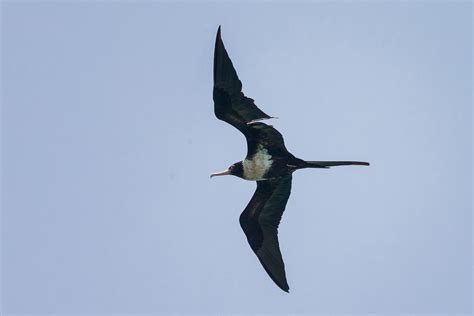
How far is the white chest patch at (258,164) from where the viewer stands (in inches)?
408

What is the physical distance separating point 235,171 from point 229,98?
3.80 feet

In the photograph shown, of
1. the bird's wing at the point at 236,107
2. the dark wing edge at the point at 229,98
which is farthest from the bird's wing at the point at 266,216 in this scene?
the dark wing edge at the point at 229,98

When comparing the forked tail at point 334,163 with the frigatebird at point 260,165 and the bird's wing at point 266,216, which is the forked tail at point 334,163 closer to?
the frigatebird at point 260,165

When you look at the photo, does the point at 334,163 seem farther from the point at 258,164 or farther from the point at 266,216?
the point at 266,216

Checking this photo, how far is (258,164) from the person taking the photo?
34.3 ft

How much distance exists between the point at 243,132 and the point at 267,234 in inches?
58.6

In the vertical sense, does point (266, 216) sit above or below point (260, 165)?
below

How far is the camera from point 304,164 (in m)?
10.1

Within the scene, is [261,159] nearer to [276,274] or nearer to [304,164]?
[304,164]

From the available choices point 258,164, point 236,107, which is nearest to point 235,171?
point 258,164

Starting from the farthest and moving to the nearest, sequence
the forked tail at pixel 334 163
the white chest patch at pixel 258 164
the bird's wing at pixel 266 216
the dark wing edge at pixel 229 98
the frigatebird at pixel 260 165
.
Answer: the bird's wing at pixel 266 216, the white chest patch at pixel 258 164, the forked tail at pixel 334 163, the frigatebird at pixel 260 165, the dark wing edge at pixel 229 98

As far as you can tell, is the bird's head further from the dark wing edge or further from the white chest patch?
the dark wing edge

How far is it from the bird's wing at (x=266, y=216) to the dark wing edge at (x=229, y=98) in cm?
111

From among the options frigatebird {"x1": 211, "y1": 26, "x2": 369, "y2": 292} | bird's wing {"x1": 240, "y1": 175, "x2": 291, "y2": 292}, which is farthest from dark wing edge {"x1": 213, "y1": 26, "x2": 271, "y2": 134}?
bird's wing {"x1": 240, "y1": 175, "x2": 291, "y2": 292}
